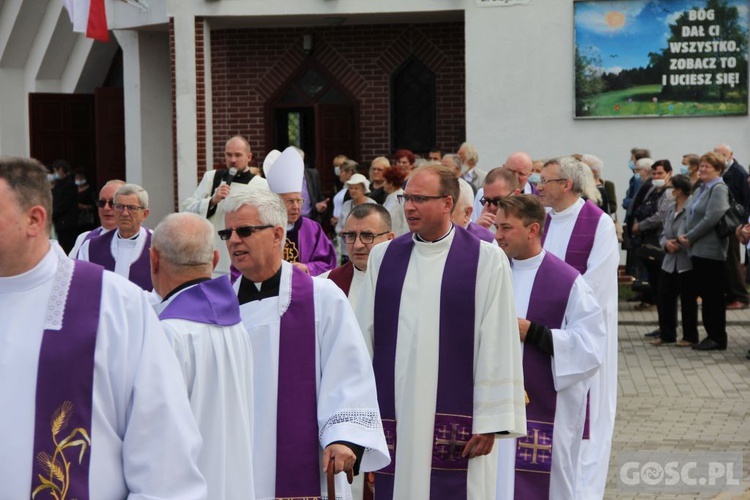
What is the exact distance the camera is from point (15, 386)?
330 cm

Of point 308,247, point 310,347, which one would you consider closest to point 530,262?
point 310,347

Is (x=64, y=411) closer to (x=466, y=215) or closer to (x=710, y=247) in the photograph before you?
(x=466, y=215)

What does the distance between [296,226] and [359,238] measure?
231 centimetres

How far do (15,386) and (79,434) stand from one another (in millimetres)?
197

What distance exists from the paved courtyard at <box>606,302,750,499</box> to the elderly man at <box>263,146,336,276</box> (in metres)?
2.43

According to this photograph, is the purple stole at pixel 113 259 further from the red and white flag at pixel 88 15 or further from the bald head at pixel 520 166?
the red and white flag at pixel 88 15

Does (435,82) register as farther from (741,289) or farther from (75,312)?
(75,312)

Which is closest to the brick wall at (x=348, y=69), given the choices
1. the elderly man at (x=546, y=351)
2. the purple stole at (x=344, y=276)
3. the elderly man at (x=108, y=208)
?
the elderly man at (x=108, y=208)

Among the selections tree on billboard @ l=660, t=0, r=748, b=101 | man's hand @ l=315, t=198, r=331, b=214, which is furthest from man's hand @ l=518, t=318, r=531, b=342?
tree on billboard @ l=660, t=0, r=748, b=101

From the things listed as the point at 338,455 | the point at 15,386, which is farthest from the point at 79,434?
the point at 338,455

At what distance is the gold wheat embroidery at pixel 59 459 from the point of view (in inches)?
130

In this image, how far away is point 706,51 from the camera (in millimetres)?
18359

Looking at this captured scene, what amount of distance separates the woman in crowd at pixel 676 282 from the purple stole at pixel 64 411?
37.7 ft

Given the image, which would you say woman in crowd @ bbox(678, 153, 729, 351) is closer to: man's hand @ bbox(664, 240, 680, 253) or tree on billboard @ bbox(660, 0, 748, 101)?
man's hand @ bbox(664, 240, 680, 253)
